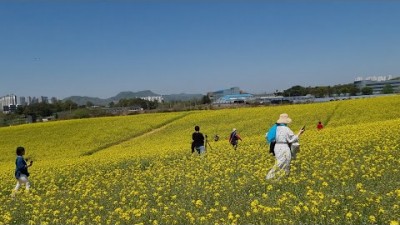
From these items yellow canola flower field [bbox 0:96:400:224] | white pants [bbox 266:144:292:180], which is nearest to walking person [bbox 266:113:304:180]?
white pants [bbox 266:144:292:180]

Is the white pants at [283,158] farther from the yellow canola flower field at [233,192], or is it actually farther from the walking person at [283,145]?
the yellow canola flower field at [233,192]

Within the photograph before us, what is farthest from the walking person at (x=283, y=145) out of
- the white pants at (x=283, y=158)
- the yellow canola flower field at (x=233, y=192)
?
the yellow canola flower field at (x=233, y=192)

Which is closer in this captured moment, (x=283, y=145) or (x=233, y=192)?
(x=233, y=192)

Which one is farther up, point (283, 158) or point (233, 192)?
point (283, 158)

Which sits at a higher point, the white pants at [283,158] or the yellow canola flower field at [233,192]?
the white pants at [283,158]

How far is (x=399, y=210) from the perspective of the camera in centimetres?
605

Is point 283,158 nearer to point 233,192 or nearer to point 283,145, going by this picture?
point 283,145

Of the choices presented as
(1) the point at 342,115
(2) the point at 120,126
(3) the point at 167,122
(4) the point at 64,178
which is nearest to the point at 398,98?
(1) the point at 342,115

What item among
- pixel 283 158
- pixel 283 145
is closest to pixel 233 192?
pixel 283 158

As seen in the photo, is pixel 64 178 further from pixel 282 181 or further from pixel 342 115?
pixel 342 115

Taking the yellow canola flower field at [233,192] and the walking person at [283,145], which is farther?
the walking person at [283,145]

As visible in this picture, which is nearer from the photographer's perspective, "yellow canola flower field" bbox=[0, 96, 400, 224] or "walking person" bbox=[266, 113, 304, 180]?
"yellow canola flower field" bbox=[0, 96, 400, 224]

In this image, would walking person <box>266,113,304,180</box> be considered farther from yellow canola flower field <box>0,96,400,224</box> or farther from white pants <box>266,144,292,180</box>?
yellow canola flower field <box>0,96,400,224</box>

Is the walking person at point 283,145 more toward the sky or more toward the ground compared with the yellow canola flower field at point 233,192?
more toward the sky
